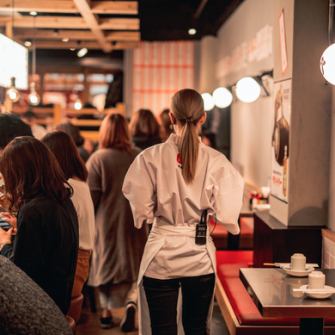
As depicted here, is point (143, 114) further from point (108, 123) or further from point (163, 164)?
point (163, 164)

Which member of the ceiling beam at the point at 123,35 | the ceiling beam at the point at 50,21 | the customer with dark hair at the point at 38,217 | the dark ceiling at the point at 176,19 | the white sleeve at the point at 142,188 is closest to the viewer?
the customer with dark hair at the point at 38,217

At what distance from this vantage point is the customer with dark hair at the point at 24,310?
3.91 ft

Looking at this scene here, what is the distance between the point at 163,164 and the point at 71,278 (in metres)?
0.87

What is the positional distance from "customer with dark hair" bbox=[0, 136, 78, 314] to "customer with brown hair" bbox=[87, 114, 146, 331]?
8.55ft

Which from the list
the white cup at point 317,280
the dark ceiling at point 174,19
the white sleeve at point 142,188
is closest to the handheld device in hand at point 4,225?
the white sleeve at point 142,188

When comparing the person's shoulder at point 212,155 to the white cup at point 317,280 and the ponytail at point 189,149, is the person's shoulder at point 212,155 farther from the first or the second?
the white cup at point 317,280

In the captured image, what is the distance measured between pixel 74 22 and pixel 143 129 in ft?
13.2

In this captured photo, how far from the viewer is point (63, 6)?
28.2ft

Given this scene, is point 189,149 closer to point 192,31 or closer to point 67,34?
point 67,34

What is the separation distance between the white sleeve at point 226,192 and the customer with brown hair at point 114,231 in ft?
7.02

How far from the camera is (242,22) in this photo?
10305 millimetres

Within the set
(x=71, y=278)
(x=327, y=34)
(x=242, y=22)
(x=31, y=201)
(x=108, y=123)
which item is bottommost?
(x=71, y=278)

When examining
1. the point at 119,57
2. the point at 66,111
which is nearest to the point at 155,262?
the point at 66,111

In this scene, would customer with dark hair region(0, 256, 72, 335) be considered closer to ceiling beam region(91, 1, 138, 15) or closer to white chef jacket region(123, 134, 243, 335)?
white chef jacket region(123, 134, 243, 335)
